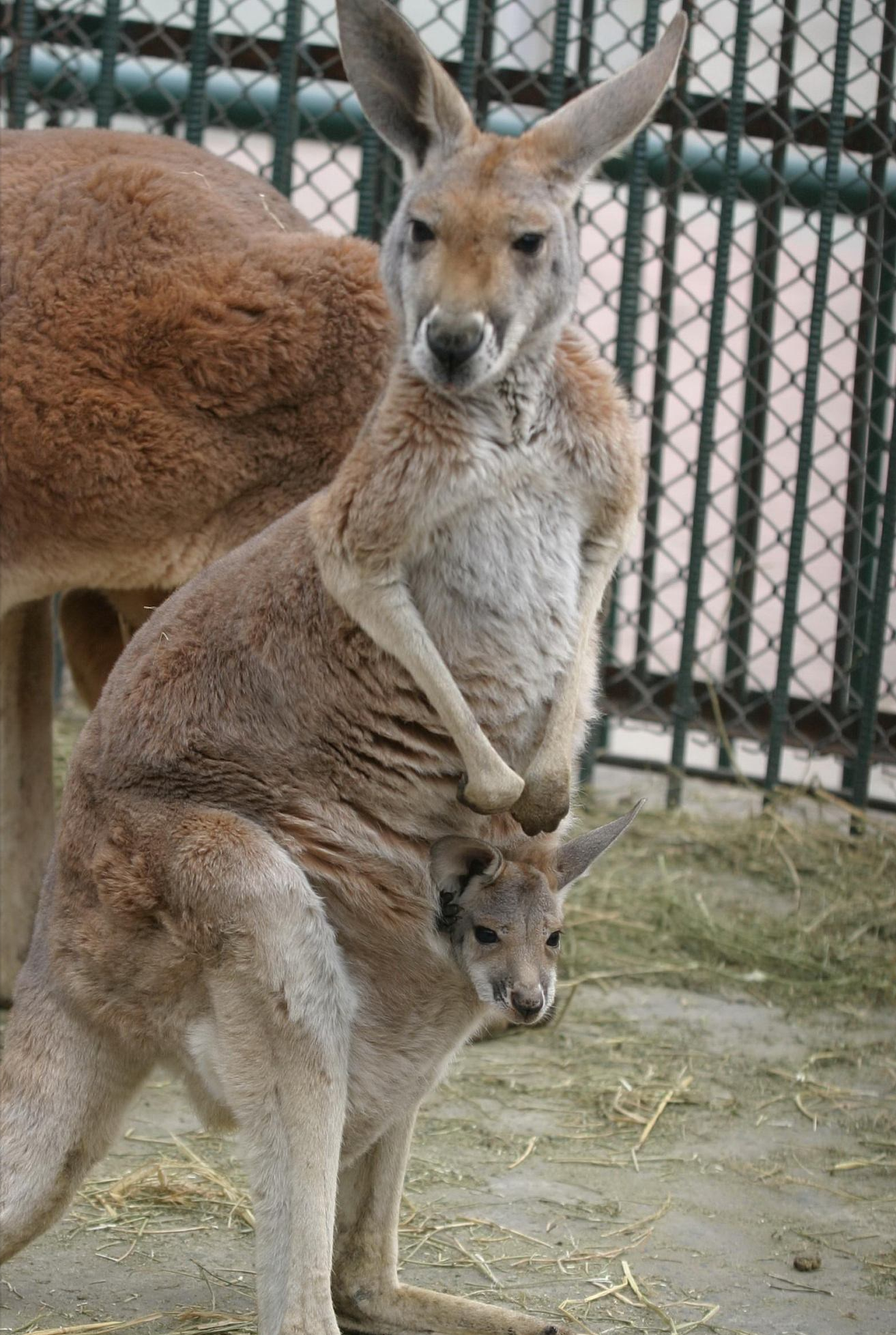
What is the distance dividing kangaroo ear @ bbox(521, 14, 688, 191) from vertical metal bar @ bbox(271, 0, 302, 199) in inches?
103

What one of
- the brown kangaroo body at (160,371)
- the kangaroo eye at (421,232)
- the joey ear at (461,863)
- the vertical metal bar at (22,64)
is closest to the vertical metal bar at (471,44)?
the vertical metal bar at (22,64)

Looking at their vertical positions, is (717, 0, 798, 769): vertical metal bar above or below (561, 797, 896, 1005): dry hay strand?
above

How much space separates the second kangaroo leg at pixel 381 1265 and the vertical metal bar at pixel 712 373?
3.17 m

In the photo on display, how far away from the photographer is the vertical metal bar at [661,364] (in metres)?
5.68

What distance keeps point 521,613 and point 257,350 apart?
120 cm

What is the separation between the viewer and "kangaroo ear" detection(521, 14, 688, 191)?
2770mm

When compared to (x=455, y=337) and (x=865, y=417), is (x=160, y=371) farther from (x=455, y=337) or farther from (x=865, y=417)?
(x=865, y=417)

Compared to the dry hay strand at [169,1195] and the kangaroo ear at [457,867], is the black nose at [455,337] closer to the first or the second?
the kangaroo ear at [457,867]

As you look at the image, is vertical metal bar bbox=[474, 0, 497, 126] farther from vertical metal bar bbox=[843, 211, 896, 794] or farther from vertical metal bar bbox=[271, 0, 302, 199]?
vertical metal bar bbox=[843, 211, 896, 794]

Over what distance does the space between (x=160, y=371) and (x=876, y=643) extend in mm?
2951

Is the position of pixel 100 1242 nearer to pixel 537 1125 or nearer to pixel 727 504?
pixel 537 1125

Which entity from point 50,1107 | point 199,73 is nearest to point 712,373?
point 199,73

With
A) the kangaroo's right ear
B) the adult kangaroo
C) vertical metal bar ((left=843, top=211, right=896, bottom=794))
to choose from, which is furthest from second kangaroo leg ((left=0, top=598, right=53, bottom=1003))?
vertical metal bar ((left=843, top=211, right=896, bottom=794))

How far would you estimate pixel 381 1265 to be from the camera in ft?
9.72
